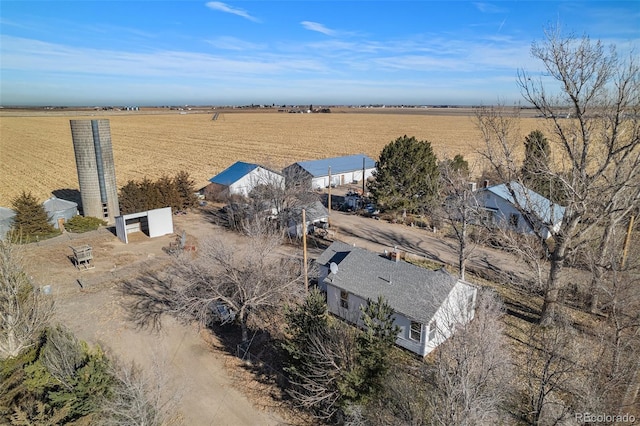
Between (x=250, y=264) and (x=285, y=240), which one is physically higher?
(x=250, y=264)

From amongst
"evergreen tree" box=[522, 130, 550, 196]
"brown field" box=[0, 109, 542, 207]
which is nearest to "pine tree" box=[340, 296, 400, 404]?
"evergreen tree" box=[522, 130, 550, 196]

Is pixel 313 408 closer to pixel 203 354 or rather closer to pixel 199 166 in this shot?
pixel 203 354

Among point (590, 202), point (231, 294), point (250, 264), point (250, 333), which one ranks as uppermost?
point (590, 202)

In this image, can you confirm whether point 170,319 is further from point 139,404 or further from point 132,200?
point 132,200

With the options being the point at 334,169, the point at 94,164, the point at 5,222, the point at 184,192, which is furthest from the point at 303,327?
the point at 334,169

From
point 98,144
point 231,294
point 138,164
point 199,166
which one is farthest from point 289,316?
point 138,164
